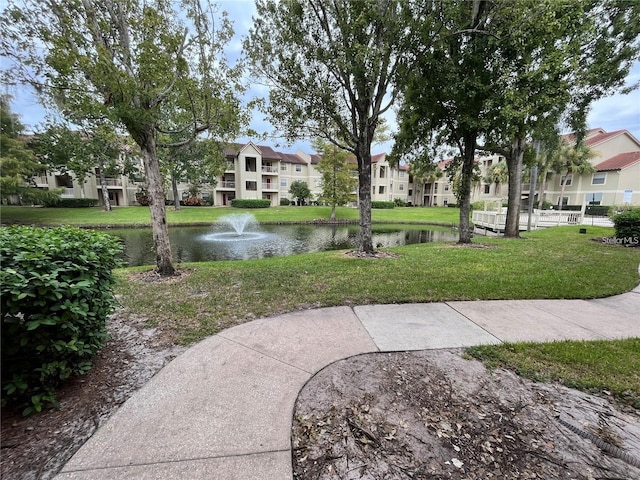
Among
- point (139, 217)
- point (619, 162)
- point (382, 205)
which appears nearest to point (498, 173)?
point (619, 162)

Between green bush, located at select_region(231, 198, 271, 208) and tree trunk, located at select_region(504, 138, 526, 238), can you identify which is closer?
tree trunk, located at select_region(504, 138, 526, 238)

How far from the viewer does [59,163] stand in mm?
25109

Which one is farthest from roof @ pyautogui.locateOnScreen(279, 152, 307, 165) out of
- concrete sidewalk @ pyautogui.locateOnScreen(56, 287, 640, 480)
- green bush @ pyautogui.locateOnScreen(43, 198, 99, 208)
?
concrete sidewalk @ pyautogui.locateOnScreen(56, 287, 640, 480)

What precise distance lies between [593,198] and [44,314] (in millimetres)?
44347

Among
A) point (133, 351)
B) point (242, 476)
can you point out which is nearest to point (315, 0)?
point (133, 351)

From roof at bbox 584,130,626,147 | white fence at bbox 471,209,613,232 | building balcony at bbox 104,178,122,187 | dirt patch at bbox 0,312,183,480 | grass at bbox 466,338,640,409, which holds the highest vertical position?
→ roof at bbox 584,130,626,147

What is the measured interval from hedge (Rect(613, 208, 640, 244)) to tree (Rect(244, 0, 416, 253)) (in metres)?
9.57

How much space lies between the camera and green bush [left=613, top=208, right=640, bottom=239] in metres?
10.1

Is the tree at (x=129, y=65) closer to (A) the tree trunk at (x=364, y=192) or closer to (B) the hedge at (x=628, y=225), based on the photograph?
(A) the tree trunk at (x=364, y=192)

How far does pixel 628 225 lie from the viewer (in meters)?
10.2

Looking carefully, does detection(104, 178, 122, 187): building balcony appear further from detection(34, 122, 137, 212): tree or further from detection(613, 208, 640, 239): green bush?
detection(613, 208, 640, 239): green bush

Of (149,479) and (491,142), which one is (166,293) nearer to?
(149,479)

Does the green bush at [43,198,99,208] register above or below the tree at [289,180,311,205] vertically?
below

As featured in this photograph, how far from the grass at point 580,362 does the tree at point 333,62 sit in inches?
237
